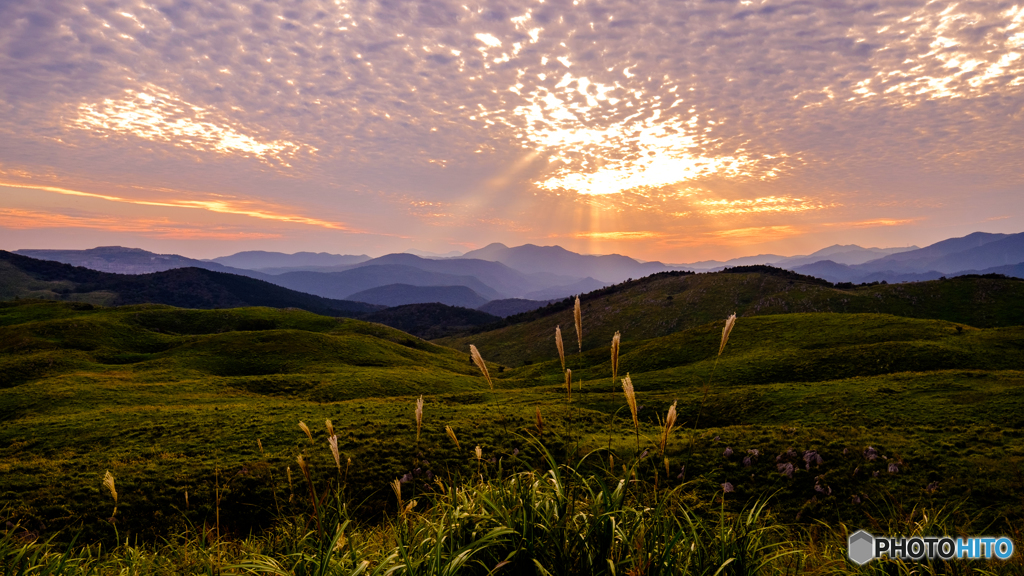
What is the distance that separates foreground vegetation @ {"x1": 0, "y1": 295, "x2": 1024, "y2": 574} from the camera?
17.3 ft

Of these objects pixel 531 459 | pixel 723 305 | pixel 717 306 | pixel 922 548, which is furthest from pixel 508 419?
pixel 723 305

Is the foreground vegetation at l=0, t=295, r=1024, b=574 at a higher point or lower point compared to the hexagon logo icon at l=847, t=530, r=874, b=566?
lower

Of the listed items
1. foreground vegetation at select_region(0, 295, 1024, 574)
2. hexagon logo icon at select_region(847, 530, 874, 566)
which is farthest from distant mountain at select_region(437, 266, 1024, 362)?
hexagon logo icon at select_region(847, 530, 874, 566)

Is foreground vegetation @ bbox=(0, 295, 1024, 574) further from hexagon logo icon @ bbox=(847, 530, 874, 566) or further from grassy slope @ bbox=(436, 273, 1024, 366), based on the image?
grassy slope @ bbox=(436, 273, 1024, 366)

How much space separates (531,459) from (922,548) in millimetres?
16089

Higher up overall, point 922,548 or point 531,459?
point 922,548

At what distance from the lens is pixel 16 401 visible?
117 feet

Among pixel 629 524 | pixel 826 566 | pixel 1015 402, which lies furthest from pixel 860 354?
pixel 629 524

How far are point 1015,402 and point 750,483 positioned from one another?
63.5 ft

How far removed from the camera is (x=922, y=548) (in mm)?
6027

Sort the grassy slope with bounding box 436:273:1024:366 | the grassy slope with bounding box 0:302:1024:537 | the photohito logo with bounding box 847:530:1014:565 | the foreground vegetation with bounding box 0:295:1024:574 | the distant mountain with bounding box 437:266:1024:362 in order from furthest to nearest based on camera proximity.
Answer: the grassy slope with bounding box 436:273:1024:366
the distant mountain with bounding box 437:266:1024:362
the grassy slope with bounding box 0:302:1024:537
the photohito logo with bounding box 847:530:1014:565
the foreground vegetation with bounding box 0:295:1024:574

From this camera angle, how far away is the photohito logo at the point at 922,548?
19.2 feet

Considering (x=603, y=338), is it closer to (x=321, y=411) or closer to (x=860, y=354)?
(x=860, y=354)

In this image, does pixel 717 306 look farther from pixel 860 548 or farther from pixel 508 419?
pixel 860 548
